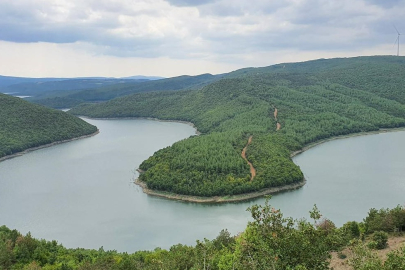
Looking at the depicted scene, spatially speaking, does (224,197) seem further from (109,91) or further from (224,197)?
(109,91)

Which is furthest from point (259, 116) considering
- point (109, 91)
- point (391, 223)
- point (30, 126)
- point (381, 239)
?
point (109, 91)

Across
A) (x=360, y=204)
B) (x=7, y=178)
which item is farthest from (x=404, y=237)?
→ (x=7, y=178)

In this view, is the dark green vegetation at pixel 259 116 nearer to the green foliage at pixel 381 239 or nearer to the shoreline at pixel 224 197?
the shoreline at pixel 224 197

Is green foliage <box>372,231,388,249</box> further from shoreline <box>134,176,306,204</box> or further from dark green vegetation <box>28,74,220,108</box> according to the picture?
dark green vegetation <box>28,74,220,108</box>

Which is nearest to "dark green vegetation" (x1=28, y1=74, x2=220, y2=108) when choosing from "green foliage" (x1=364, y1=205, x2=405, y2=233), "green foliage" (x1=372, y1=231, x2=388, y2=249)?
"green foliage" (x1=364, y1=205, x2=405, y2=233)

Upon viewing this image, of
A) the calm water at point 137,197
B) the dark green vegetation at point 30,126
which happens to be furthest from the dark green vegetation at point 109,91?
the calm water at point 137,197

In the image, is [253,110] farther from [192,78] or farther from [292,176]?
[192,78]
